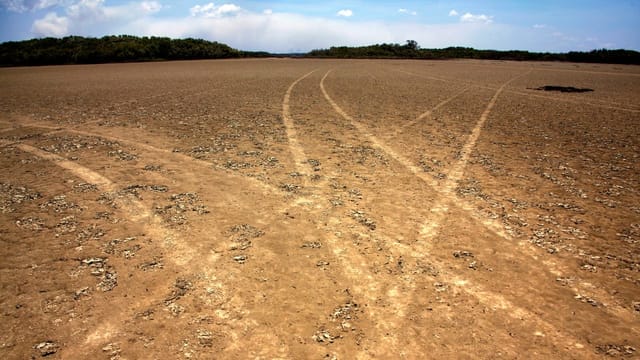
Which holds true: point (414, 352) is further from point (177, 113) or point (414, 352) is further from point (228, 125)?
point (177, 113)

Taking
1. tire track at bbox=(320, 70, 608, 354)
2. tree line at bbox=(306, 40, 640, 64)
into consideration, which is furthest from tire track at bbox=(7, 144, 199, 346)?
tree line at bbox=(306, 40, 640, 64)

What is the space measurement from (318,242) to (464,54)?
2511 inches

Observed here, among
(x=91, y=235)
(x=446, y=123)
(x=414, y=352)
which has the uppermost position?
(x=446, y=123)

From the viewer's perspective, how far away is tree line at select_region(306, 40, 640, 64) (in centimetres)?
4722

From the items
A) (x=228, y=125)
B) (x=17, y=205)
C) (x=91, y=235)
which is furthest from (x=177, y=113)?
(x=91, y=235)

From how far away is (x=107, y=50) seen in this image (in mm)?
43594

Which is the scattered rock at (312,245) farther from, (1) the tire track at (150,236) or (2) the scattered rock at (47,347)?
(2) the scattered rock at (47,347)

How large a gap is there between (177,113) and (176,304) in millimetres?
10732

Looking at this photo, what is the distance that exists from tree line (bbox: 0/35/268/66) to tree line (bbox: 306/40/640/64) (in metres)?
13.3

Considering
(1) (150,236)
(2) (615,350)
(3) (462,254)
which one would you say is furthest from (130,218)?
(2) (615,350)

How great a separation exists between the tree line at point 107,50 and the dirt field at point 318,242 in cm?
3683

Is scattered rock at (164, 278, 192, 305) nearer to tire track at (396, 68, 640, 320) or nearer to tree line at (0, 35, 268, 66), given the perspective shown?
tire track at (396, 68, 640, 320)

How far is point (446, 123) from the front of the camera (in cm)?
1232

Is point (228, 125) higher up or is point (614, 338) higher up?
point (228, 125)
